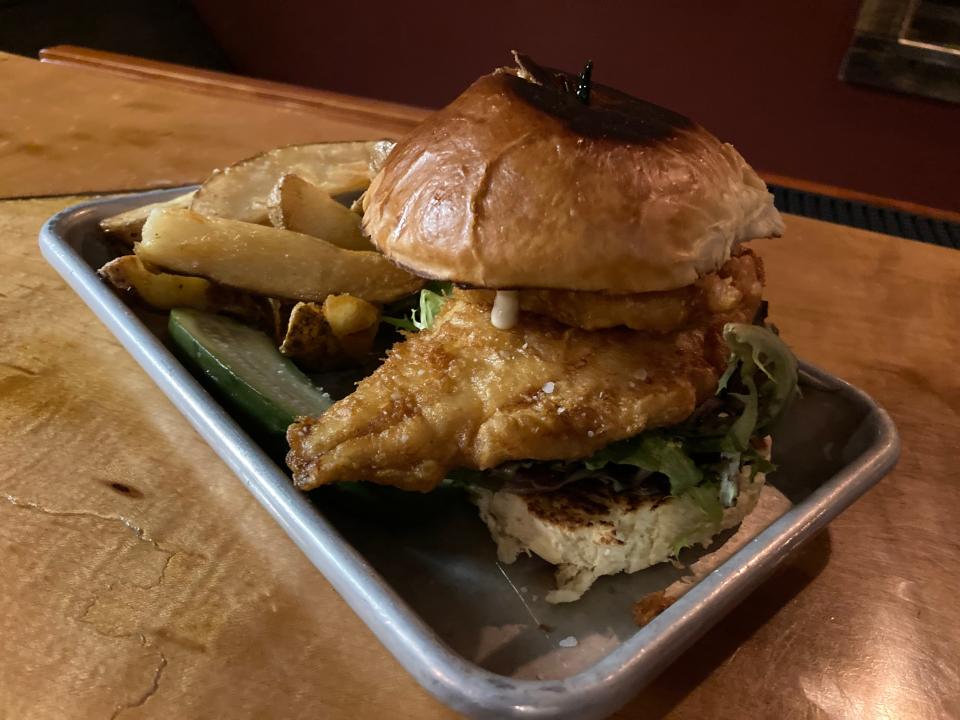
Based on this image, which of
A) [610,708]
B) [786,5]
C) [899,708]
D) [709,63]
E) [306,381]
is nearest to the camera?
[610,708]

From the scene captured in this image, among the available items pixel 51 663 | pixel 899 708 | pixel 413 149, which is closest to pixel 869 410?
pixel 899 708

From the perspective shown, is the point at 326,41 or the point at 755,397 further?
the point at 326,41

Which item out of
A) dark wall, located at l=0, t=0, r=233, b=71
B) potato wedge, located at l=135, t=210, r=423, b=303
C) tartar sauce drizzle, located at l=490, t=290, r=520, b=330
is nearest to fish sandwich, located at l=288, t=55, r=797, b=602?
tartar sauce drizzle, located at l=490, t=290, r=520, b=330

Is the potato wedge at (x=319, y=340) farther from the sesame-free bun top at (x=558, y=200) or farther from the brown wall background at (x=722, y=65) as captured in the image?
the brown wall background at (x=722, y=65)

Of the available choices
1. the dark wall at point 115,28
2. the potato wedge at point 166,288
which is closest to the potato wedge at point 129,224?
the potato wedge at point 166,288

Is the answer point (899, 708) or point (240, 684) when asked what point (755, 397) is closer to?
point (899, 708)

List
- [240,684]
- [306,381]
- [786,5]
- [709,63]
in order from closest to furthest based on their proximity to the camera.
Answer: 1. [240,684]
2. [306,381]
3. [786,5]
4. [709,63]
